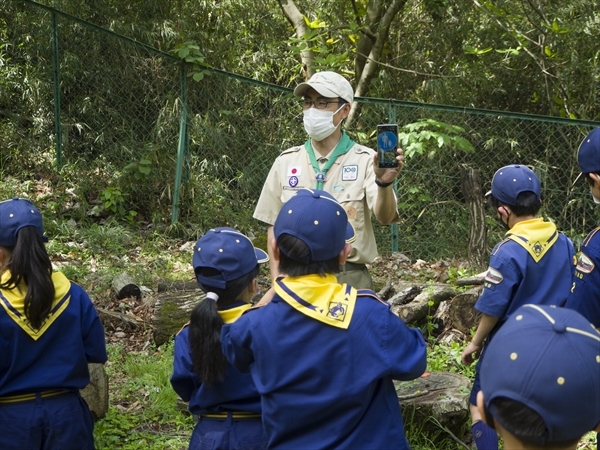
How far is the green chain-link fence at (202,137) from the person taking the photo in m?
8.05

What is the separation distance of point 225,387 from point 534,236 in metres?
1.73

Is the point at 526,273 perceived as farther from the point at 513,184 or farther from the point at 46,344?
the point at 46,344

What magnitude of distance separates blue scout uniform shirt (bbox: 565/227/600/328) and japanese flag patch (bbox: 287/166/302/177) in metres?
1.47

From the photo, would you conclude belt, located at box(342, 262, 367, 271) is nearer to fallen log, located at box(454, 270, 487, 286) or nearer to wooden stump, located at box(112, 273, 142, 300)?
fallen log, located at box(454, 270, 487, 286)

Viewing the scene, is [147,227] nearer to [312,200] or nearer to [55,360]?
[55,360]

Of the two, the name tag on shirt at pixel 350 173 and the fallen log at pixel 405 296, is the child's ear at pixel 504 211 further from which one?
the fallen log at pixel 405 296

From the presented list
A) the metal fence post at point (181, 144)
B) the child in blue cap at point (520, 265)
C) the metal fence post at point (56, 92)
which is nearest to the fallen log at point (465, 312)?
the child in blue cap at point (520, 265)

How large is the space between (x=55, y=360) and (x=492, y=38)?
868 centimetres

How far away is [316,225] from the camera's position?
2.63m

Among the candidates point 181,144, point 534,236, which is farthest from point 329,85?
point 181,144

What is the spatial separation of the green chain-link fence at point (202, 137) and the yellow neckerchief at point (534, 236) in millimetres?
3957

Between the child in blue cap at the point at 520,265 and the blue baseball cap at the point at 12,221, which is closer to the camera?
the blue baseball cap at the point at 12,221

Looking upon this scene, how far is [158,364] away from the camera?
551 cm

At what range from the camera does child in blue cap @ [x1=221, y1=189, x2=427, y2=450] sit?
8.48ft
